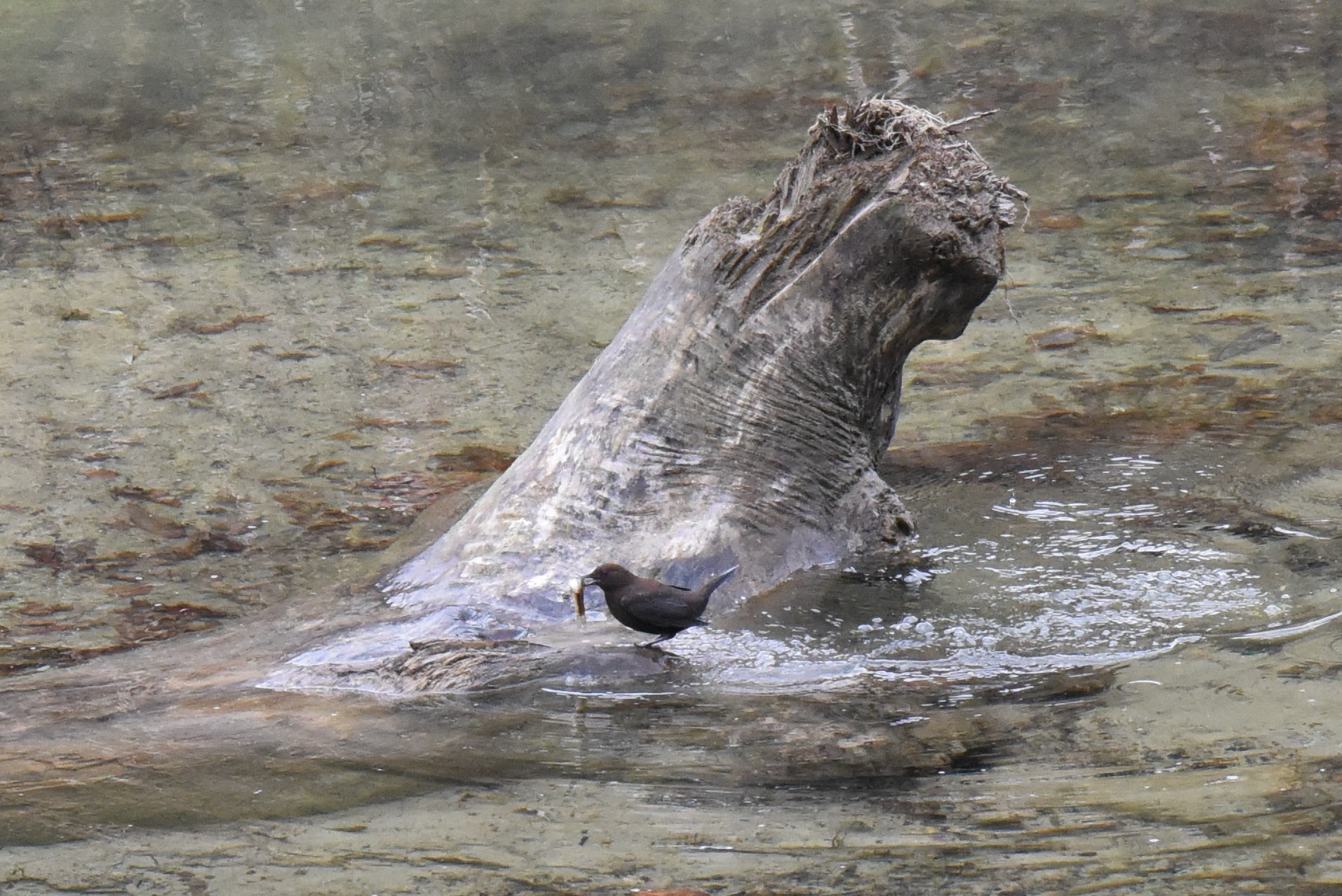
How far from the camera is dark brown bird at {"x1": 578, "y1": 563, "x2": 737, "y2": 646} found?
408 cm

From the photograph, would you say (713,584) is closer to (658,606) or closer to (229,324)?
(658,606)

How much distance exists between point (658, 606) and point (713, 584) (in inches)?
8.9

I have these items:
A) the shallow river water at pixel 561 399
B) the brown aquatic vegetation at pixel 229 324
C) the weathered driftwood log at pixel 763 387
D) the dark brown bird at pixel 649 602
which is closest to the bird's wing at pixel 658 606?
the dark brown bird at pixel 649 602

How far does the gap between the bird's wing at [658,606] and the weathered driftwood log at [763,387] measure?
1.58 ft

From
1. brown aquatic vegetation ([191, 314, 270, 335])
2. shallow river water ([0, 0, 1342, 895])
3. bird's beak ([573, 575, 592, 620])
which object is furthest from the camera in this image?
brown aquatic vegetation ([191, 314, 270, 335])

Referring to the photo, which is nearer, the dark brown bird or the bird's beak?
the dark brown bird

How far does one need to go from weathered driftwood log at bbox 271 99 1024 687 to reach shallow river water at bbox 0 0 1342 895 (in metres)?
0.28

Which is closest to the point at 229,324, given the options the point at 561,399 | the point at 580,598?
the point at 561,399

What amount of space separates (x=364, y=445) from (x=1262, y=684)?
3.87m

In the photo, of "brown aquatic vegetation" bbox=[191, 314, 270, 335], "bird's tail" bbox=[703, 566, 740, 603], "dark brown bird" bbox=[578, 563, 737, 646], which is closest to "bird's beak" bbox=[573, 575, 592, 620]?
"dark brown bird" bbox=[578, 563, 737, 646]

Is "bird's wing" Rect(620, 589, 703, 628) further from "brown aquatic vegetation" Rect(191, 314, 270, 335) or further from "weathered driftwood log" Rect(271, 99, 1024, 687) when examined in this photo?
"brown aquatic vegetation" Rect(191, 314, 270, 335)

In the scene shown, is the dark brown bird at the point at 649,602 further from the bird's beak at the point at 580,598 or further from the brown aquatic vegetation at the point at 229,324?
the brown aquatic vegetation at the point at 229,324

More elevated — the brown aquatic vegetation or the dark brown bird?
the brown aquatic vegetation

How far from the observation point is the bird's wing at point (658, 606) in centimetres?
408
